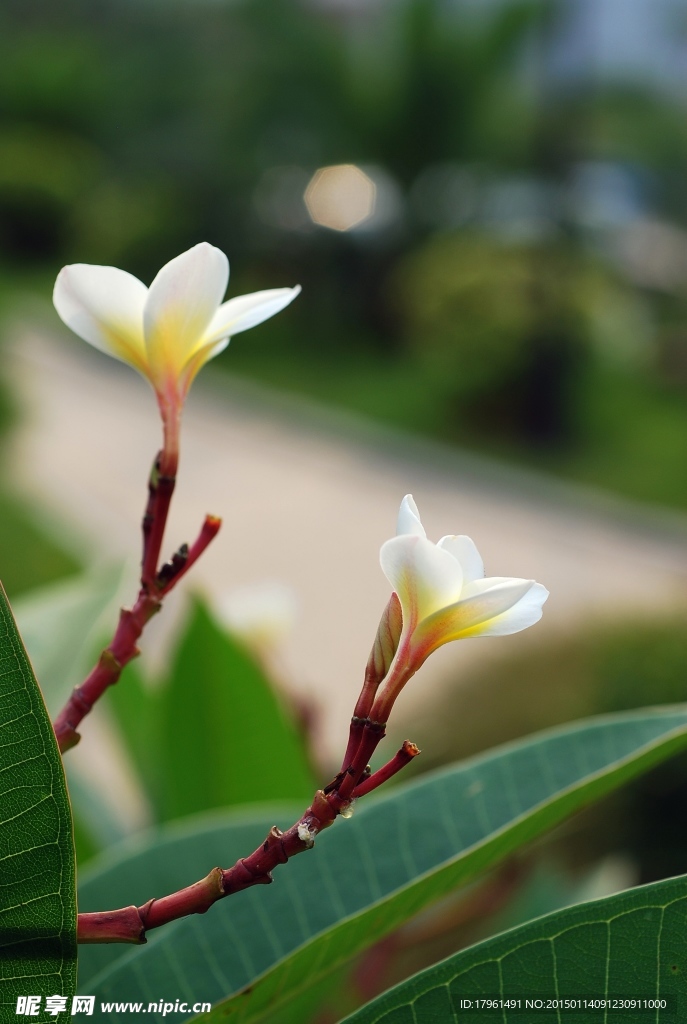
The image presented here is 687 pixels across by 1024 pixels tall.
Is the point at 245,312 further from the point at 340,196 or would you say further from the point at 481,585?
the point at 340,196

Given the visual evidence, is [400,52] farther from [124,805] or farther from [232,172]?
[124,805]

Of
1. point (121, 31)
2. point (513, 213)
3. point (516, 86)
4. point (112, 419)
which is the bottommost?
point (112, 419)

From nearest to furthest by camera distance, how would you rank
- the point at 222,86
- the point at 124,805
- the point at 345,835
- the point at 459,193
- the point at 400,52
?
the point at 345,835
the point at 124,805
the point at 400,52
the point at 459,193
the point at 222,86

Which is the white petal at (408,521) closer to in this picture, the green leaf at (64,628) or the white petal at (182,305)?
the white petal at (182,305)

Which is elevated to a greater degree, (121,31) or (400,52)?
(121,31)

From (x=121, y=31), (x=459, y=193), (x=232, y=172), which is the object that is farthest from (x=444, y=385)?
(x=121, y=31)
